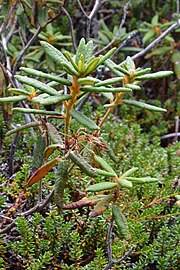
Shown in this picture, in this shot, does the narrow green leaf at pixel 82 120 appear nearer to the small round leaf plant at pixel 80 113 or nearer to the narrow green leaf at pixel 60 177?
the small round leaf plant at pixel 80 113

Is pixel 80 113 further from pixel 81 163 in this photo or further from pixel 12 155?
pixel 12 155

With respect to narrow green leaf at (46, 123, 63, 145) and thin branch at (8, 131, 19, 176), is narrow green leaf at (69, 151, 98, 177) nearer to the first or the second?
narrow green leaf at (46, 123, 63, 145)

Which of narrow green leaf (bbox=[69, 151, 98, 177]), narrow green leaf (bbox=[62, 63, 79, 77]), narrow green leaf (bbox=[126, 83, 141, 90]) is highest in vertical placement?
narrow green leaf (bbox=[62, 63, 79, 77])

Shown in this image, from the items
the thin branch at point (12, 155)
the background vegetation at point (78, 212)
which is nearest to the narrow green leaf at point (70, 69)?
the background vegetation at point (78, 212)

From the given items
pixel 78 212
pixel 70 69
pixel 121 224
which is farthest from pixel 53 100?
pixel 78 212

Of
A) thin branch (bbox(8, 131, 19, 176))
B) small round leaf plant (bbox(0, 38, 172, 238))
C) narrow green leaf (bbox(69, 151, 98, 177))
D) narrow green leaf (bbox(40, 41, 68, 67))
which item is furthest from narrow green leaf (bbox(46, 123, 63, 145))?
thin branch (bbox(8, 131, 19, 176))

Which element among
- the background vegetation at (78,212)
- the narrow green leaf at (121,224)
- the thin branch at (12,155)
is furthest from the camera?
the thin branch at (12,155)

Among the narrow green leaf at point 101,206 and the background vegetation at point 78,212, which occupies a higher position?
the narrow green leaf at point 101,206

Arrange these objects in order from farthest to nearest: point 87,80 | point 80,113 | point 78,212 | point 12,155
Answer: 1. point 12,155
2. point 78,212
3. point 80,113
4. point 87,80

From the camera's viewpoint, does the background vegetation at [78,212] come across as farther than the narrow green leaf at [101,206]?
Yes

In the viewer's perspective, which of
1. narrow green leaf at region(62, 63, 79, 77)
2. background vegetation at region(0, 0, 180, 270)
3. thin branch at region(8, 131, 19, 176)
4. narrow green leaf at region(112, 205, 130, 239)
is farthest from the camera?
thin branch at region(8, 131, 19, 176)

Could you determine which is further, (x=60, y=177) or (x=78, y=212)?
(x=78, y=212)

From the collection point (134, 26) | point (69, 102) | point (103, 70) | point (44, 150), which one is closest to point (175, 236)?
point (44, 150)
